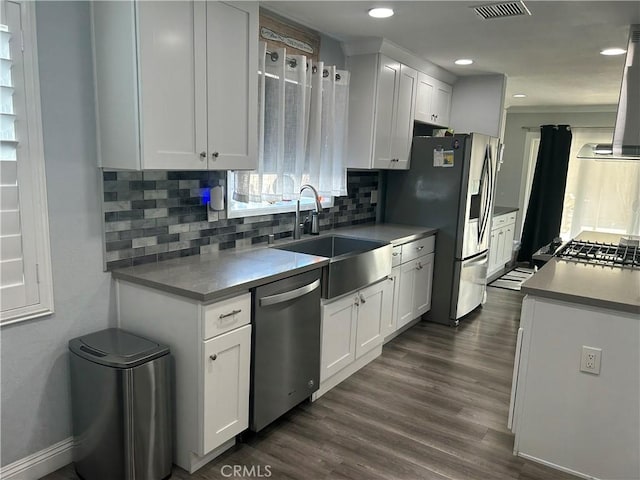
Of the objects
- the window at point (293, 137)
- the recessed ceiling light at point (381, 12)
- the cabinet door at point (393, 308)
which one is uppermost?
the recessed ceiling light at point (381, 12)

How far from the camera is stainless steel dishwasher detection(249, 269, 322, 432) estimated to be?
2256 millimetres

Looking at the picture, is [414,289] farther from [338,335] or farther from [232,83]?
[232,83]

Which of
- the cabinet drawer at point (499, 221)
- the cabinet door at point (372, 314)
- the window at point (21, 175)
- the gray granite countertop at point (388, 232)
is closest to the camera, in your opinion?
the window at point (21, 175)

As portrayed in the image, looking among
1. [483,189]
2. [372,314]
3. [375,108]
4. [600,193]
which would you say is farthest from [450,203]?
[600,193]

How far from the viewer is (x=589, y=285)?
228cm

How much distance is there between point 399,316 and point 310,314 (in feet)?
4.56

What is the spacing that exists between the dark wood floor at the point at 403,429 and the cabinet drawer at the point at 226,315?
696 mm

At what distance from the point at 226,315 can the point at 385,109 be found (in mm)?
2359

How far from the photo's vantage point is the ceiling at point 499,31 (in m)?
2.67

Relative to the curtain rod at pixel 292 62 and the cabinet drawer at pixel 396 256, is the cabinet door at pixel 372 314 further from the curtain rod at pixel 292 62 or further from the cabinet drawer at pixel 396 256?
the curtain rod at pixel 292 62

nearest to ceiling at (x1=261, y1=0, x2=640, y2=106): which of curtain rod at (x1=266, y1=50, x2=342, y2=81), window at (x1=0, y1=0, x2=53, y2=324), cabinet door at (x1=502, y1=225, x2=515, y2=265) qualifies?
curtain rod at (x1=266, y1=50, x2=342, y2=81)

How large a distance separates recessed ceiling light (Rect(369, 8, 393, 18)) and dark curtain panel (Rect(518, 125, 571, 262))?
4.58 m

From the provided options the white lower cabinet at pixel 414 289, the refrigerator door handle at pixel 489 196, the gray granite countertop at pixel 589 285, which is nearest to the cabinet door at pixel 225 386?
the gray granite countertop at pixel 589 285

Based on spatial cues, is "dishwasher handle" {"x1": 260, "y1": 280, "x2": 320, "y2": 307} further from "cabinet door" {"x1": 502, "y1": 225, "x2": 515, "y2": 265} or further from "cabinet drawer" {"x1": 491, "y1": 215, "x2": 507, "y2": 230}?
"cabinet door" {"x1": 502, "y1": 225, "x2": 515, "y2": 265}
